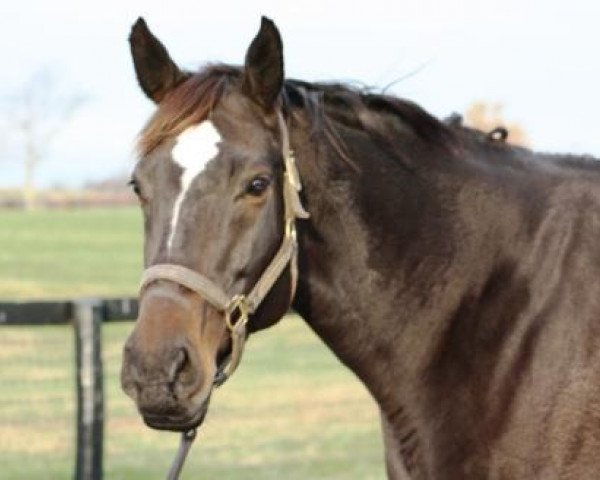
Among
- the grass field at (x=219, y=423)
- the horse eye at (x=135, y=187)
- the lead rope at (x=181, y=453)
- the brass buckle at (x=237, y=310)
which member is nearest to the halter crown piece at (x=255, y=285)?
the brass buckle at (x=237, y=310)

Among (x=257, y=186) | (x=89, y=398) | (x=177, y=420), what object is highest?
(x=257, y=186)

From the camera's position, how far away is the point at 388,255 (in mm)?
3922

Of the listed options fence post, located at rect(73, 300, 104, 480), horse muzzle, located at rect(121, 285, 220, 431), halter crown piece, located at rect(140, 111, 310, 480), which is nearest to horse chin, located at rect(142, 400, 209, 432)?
horse muzzle, located at rect(121, 285, 220, 431)

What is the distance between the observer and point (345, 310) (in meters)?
3.89

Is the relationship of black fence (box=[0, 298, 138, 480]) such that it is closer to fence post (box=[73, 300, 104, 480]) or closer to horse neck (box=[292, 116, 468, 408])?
fence post (box=[73, 300, 104, 480])

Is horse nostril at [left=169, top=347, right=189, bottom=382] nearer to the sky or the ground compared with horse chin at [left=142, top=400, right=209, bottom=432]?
nearer to the sky

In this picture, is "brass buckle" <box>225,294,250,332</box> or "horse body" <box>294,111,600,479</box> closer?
"brass buckle" <box>225,294,250,332</box>

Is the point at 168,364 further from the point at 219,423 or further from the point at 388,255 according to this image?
the point at 219,423

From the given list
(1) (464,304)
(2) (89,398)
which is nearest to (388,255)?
(1) (464,304)

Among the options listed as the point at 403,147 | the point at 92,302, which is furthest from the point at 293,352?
the point at 403,147

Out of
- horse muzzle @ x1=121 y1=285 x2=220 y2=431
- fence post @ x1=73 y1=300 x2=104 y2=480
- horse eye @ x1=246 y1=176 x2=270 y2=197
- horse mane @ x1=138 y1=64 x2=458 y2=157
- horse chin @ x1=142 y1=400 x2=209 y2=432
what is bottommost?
fence post @ x1=73 y1=300 x2=104 y2=480

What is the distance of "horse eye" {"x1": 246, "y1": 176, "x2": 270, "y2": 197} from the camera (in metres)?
3.58

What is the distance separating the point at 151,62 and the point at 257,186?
0.52 metres

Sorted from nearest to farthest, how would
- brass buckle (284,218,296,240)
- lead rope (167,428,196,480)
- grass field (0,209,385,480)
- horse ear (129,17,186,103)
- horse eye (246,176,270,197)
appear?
horse eye (246,176,270,197)
brass buckle (284,218,296,240)
horse ear (129,17,186,103)
lead rope (167,428,196,480)
grass field (0,209,385,480)
